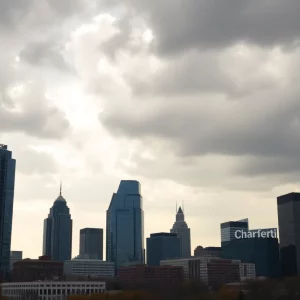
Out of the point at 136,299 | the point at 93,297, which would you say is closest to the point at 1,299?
the point at 93,297

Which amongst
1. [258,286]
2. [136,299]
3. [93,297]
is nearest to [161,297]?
[136,299]

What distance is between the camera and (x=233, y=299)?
545 ft

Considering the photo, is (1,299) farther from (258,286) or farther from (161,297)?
(258,286)

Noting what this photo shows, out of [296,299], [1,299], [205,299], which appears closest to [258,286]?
[296,299]

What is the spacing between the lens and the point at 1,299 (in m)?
178

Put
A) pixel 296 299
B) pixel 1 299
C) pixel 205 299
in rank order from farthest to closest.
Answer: pixel 296 299, pixel 1 299, pixel 205 299

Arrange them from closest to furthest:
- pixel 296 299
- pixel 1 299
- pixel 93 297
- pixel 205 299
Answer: pixel 205 299 → pixel 93 297 → pixel 1 299 → pixel 296 299

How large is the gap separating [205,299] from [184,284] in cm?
2699

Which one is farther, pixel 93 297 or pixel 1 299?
pixel 1 299

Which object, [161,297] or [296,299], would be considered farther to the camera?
[296,299]

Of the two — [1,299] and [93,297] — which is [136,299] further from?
[1,299]

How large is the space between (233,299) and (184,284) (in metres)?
19.9

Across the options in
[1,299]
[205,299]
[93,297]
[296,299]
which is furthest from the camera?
[296,299]

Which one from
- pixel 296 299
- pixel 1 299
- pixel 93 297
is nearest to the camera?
pixel 93 297
